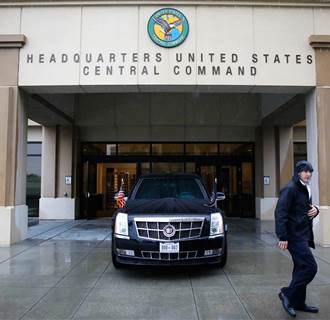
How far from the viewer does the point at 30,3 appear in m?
10.1

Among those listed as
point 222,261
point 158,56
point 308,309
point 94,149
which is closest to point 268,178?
point 94,149

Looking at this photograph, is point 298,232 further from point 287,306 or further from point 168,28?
point 168,28

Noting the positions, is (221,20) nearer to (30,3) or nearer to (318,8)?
(318,8)

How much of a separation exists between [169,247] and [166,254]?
0.13 m

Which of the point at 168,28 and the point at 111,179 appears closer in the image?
the point at 168,28

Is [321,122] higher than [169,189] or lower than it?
Answer: higher

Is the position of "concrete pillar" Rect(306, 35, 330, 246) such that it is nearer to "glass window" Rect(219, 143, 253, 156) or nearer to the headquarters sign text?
the headquarters sign text

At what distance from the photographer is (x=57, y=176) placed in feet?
51.9

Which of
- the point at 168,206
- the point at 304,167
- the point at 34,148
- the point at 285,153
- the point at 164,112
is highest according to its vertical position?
the point at 164,112

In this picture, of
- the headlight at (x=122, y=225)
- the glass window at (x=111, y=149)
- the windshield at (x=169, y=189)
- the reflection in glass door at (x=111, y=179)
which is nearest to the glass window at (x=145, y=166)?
the reflection in glass door at (x=111, y=179)

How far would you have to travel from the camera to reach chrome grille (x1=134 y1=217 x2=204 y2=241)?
6.31 m

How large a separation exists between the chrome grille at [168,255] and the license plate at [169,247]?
0.06 meters

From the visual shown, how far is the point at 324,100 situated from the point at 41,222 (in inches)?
417

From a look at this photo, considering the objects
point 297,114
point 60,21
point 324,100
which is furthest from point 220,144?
point 60,21
